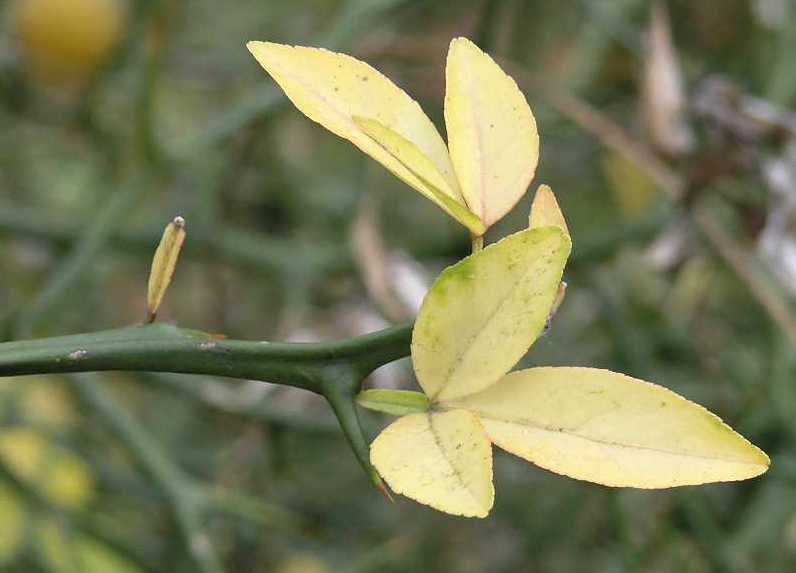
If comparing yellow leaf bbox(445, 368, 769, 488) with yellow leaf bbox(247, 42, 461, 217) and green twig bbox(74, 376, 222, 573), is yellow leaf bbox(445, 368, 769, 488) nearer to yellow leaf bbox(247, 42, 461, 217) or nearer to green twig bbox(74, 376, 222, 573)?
yellow leaf bbox(247, 42, 461, 217)

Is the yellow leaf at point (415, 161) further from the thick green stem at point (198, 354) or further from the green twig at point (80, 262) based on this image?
the green twig at point (80, 262)

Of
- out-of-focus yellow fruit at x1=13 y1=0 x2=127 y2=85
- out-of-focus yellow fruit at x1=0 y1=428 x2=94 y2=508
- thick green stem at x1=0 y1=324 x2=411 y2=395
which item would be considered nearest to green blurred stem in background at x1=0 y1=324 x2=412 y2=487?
thick green stem at x1=0 y1=324 x2=411 y2=395

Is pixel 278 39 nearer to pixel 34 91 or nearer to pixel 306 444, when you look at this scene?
pixel 34 91

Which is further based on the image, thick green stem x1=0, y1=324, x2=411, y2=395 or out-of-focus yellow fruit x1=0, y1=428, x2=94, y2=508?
out-of-focus yellow fruit x1=0, y1=428, x2=94, y2=508

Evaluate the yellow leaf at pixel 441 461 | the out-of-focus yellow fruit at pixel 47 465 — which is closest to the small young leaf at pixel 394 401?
the yellow leaf at pixel 441 461

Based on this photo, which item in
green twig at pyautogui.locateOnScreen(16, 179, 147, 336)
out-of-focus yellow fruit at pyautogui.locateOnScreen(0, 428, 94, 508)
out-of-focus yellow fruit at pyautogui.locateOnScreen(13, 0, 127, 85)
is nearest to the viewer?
green twig at pyautogui.locateOnScreen(16, 179, 147, 336)

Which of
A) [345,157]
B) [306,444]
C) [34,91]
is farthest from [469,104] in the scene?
[345,157]

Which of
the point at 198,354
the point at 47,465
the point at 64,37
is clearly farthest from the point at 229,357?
the point at 64,37
